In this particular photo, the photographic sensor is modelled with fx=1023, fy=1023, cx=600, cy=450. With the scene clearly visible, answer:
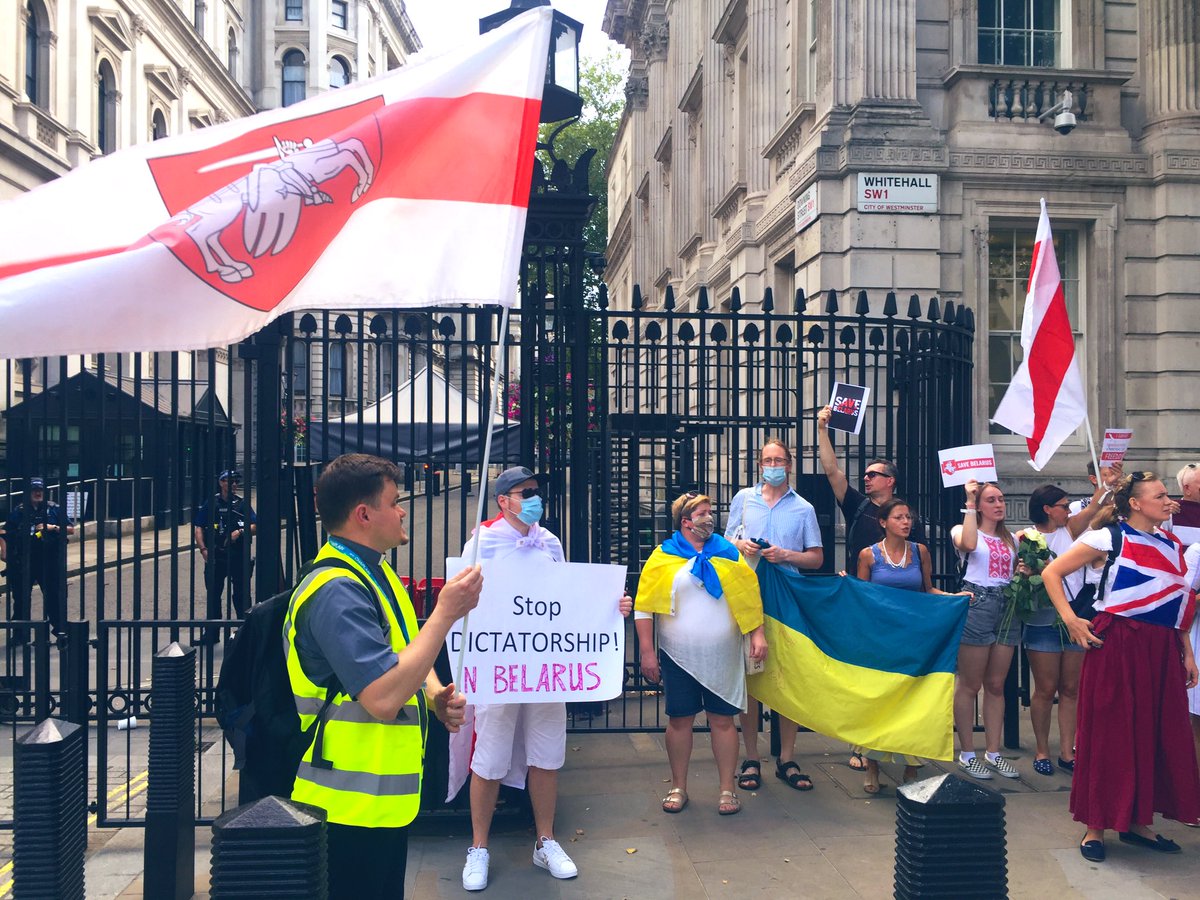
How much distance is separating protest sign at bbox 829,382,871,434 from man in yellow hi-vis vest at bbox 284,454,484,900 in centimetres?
429

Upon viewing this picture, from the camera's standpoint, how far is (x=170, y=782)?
4.70 metres

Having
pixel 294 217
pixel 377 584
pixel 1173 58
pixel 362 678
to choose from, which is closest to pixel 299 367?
pixel 1173 58

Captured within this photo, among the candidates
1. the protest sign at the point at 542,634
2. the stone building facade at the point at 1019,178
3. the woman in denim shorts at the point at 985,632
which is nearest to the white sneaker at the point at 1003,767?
the woman in denim shorts at the point at 985,632

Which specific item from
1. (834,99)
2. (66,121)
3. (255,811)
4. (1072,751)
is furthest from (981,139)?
(66,121)

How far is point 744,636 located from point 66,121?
30.8 metres

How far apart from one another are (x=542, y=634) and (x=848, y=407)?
2.89 metres

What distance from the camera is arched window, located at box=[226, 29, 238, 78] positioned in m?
50.6

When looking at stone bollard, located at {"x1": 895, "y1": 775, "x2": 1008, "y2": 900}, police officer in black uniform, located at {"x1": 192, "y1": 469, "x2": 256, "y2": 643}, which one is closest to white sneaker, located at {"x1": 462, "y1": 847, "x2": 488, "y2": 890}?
police officer in black uniform, located at {"x1": 192, "y1": 469, "x2": 256, "y2": 643}

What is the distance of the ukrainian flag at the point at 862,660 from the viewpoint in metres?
6.07

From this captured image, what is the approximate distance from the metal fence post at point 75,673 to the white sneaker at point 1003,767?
5400mm

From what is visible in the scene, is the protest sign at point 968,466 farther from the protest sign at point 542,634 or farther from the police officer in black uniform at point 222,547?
the police officer in black uniform at point 222,547

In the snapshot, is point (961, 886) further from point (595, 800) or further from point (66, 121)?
point (66, 121)

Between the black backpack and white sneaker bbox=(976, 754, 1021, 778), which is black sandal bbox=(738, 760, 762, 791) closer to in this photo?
white sneaker bbox=(976, 754, 1021, 778)

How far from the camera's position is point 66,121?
97.9 feet
